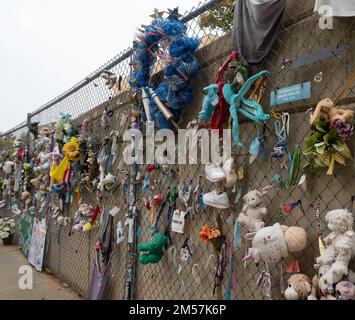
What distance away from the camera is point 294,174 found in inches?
64.7

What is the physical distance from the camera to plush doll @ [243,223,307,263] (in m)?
1.54

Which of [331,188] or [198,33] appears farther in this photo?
[198,33]

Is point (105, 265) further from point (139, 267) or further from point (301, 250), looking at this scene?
point (301, 250)

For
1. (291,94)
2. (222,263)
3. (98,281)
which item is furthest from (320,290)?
(98,281)

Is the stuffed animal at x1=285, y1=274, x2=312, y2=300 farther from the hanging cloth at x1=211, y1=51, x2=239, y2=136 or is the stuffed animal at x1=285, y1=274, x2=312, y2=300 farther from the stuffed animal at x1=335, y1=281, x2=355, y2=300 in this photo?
the hanging cloth at x1=211, y1=51, x2=239, y2=136

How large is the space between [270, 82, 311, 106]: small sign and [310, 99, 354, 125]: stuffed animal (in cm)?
19

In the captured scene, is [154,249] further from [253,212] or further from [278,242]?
[278,242]

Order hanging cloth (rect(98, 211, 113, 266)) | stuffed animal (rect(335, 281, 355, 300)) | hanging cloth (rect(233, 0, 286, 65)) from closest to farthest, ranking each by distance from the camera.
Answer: stuffed animal (rect(335, 281, 355, 300)), hanging cloth (rect(233, 0, 286, 65)), hanging cloth (rect(98, 211, 113, 266))

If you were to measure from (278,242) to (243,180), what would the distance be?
21.0 inches

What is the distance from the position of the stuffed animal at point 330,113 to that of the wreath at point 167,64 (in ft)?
3.68

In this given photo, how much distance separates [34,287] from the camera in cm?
468

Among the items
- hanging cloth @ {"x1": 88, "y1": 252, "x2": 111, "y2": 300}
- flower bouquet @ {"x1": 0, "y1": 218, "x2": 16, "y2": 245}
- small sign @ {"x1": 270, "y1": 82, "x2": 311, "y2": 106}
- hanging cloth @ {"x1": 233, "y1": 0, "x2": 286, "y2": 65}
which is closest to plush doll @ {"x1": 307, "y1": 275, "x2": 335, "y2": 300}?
small sign @ {"x1": 270, "y1": 82, "x2": 311, "y2": 106}
